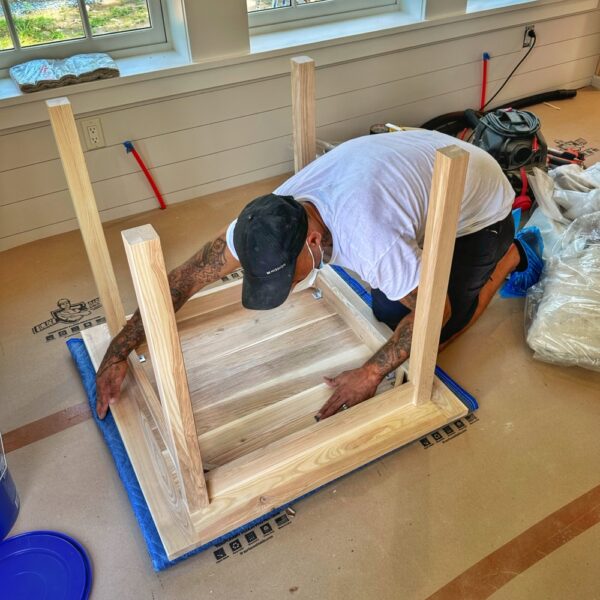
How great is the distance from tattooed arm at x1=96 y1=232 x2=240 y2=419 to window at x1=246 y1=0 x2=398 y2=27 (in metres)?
1.53

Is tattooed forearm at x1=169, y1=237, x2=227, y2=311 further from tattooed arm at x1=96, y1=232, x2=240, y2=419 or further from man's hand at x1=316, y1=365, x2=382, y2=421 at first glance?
man's hand at x1=316, y1=365, x2=382, y2=421

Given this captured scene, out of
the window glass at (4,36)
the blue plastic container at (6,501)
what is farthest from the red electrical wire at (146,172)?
the blue plastic container at (6,501)

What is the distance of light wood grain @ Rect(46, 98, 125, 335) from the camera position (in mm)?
1354

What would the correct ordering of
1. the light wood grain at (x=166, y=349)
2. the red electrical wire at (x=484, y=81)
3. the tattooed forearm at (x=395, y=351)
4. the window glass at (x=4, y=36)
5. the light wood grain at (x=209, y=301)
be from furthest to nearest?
the red electrical wire at (x=484, y=81) → the window glass at (x=4, y=36) → the light wood grain at (x=209, y=301) → the tattooed forearm at (x=395, y=351) → the light wood grain at (x=166, y=349)

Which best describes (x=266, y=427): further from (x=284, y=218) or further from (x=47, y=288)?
(x=47, y=288)

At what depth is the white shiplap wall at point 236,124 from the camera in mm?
2260

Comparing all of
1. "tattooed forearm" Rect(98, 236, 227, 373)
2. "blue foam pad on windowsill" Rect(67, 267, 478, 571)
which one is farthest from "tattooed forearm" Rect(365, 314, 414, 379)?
"tattooed forearm" Rect(98, 236, 227, 373)

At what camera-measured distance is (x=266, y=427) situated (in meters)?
1.54

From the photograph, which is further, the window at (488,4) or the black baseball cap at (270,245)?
the window at (488,4)

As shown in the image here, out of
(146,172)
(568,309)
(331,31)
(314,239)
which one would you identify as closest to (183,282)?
(314,239)

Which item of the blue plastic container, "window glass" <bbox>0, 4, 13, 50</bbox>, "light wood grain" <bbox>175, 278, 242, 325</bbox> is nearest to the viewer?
the blue plastic container

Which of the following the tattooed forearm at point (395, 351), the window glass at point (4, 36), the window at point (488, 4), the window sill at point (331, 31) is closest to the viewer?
the tattooed forearm at point (395, 351)

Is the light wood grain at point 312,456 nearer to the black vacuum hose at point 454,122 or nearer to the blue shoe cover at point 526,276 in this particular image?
the blue shoe cover at point 526,276

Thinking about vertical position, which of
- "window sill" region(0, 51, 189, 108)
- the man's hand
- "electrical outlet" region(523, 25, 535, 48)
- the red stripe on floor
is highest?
"window sill" region(0, 51, 189, 108)
